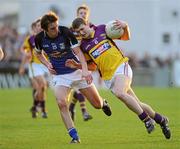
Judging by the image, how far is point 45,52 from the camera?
585 inches

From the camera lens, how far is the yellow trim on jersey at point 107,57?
1448 cm

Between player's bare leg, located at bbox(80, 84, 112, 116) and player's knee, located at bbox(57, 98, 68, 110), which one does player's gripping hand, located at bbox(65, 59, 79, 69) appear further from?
player's knee, located at bbox(57, 98, 68, 110)

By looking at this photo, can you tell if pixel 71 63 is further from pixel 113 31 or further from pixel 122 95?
pixel 122 95

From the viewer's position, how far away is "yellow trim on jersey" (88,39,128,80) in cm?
1448

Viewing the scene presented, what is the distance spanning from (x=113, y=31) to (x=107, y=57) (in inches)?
18.7

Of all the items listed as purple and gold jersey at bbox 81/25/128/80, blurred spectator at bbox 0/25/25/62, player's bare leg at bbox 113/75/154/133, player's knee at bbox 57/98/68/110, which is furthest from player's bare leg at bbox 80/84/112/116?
blurred spectator at bbox 0/25/25/62

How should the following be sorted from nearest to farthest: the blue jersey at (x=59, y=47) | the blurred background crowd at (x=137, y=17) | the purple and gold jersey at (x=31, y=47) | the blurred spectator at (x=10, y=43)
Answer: the blue jersey at (x=59, y=47) → the purple and gold jersey at (x=31, y=47) → the blurred spectator at (x=10, y=43) → the blurred background crowd at (x=137, y=17)

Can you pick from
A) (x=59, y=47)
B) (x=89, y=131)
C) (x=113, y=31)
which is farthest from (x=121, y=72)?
(x=89, y=131)

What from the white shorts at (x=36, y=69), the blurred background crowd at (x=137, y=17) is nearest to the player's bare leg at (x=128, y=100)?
the white shorts at (x=36, y=69)

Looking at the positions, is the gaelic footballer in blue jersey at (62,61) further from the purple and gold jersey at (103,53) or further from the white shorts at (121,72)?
the white shorts at (121,72)

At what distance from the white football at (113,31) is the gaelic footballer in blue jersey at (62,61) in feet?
2.05

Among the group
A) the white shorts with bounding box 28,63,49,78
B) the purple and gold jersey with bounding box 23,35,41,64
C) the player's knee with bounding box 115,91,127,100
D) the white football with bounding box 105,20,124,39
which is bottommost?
the white shorts with bounding box 28,63,49,78

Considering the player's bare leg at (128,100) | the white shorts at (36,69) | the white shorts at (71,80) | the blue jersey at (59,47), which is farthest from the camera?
the white shorts at (36,69)

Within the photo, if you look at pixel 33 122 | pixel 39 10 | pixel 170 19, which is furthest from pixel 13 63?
pixel 170 19
